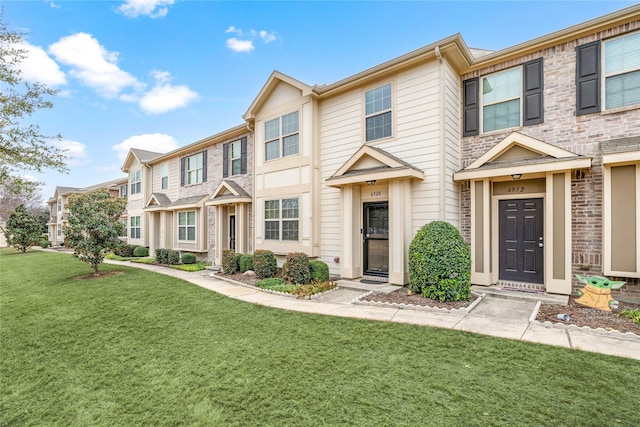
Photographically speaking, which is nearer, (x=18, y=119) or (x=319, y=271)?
(x=319, y=271)

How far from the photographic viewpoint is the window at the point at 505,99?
7.43 metres

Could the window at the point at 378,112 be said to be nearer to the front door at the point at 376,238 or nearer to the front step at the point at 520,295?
the front door at the point at 376,238

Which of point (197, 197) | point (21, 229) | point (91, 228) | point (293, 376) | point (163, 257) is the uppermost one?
point (197, 197)

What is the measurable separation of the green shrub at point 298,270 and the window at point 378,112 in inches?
162

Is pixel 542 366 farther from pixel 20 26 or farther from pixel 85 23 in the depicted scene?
pixel 85 23

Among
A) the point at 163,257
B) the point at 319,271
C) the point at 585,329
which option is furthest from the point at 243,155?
the point at 585,329

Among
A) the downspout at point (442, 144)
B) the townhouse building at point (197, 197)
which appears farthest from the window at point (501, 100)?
the townhouse building at point (197, 197)

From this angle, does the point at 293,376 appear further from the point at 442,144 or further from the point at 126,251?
the point at 126,251

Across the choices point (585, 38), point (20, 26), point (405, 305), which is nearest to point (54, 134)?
point (20, 26)

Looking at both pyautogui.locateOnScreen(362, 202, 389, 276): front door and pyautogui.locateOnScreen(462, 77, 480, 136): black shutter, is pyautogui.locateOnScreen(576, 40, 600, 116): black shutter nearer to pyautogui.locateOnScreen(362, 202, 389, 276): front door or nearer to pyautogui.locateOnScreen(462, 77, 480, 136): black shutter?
pyautogui.locateOnScreen(462, 77, 480, 136): black shutter

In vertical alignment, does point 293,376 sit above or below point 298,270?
below

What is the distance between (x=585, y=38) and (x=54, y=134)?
14715mm

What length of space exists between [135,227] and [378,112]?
1770 centimetres

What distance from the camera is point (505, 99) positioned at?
7871mm
